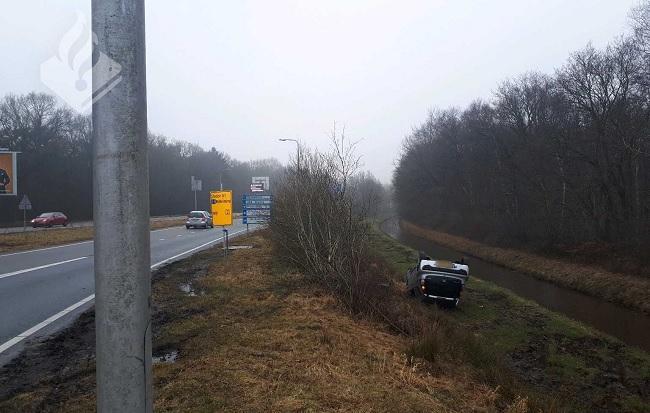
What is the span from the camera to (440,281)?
15.1m

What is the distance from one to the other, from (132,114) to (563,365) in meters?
12.1

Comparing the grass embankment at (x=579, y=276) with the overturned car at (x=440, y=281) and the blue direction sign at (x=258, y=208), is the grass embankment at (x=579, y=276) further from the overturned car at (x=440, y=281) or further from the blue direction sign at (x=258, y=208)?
the blue direction sign at (x=258, y=208)

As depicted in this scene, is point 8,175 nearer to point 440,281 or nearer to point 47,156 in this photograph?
point 47,156

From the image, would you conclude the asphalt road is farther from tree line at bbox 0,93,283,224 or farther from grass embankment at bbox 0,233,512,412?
tree line at bbox 0,93,283,224

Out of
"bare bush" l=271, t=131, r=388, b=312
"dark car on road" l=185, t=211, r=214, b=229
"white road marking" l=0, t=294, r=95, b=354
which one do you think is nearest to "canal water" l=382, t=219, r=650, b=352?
"bare bush" l=271, t=131, r=388, b=312

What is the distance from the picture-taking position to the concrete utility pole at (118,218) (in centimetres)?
212

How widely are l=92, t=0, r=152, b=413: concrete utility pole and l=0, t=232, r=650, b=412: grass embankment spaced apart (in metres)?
2.45

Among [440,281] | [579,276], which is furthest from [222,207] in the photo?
[579,276]

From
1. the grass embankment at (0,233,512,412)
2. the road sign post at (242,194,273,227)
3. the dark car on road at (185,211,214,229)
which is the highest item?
the road sign post at (242,194,273,227)

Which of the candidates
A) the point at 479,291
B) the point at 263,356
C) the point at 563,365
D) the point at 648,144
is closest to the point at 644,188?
the point at 648,144

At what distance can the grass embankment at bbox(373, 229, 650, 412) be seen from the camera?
27.2ft

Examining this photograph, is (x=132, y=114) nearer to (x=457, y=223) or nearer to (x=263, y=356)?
(x=263, y=356)

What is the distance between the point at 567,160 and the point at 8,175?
37736 millimetres

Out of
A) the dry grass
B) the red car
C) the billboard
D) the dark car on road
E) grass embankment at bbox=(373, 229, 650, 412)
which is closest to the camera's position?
the dry grass
